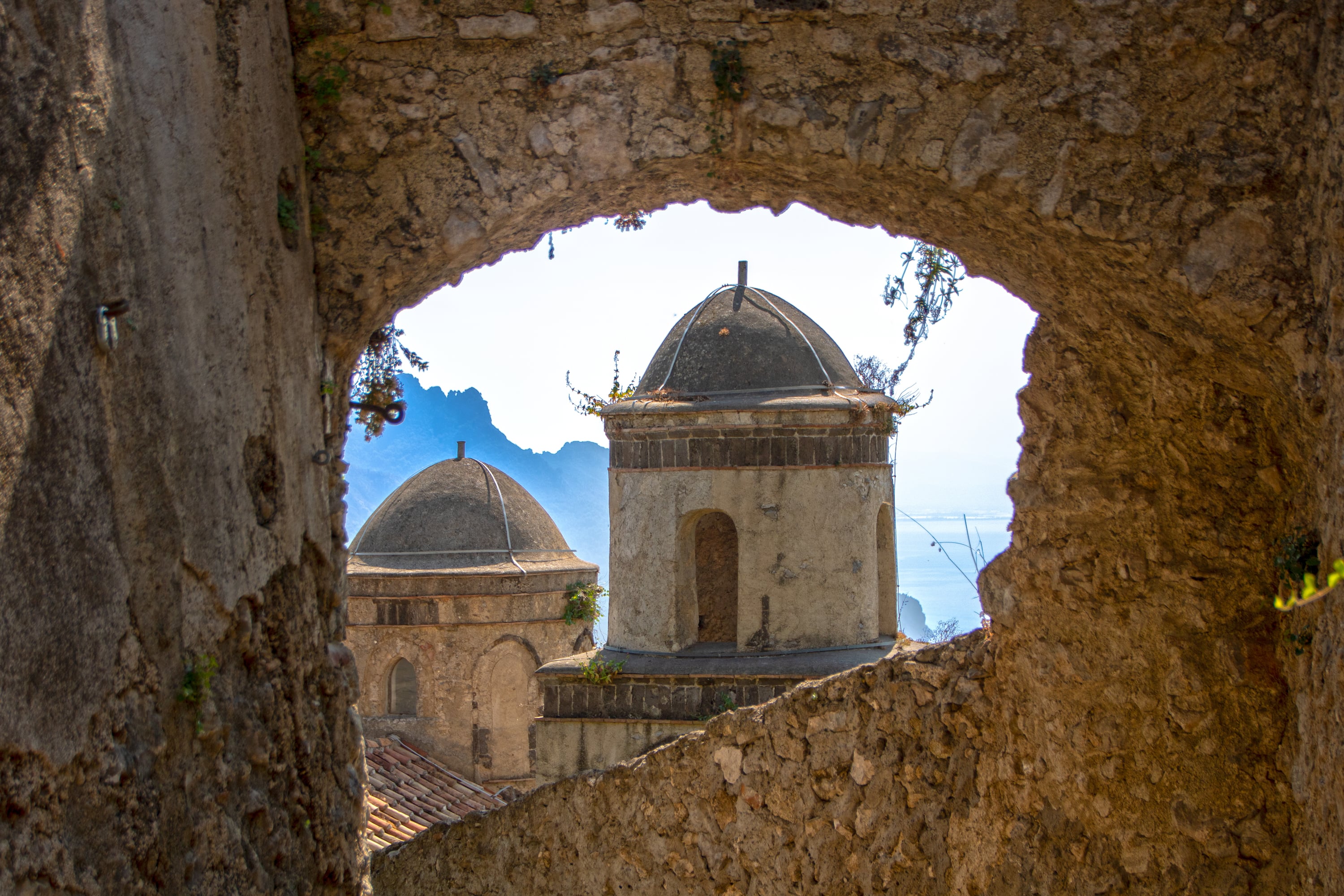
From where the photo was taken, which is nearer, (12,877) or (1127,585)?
(12,877)

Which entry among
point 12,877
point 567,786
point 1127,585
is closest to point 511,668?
point 567,786

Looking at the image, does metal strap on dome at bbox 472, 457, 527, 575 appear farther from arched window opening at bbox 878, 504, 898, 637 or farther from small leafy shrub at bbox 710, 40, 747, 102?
small leafy shrub at bbox 710, 40, 747, 102

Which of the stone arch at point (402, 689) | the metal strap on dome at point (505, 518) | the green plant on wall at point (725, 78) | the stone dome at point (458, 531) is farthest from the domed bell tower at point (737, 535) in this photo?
the green plant on wall at point (725, 78)

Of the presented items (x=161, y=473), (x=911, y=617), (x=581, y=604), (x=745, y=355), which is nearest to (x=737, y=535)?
(x=745, y=355)

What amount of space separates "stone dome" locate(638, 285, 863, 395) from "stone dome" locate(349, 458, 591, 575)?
5621 millimetres

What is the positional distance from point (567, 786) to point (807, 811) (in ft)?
4.39

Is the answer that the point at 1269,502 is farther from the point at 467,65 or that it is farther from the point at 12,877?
the point at 12,877

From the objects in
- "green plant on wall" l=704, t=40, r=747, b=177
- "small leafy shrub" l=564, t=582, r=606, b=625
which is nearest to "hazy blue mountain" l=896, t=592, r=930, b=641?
"small leafy shrub" l=564, t=582, r=606, b=625

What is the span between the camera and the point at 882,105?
3.78m

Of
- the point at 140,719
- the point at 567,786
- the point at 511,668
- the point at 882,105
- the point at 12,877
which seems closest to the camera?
the point at 12,877

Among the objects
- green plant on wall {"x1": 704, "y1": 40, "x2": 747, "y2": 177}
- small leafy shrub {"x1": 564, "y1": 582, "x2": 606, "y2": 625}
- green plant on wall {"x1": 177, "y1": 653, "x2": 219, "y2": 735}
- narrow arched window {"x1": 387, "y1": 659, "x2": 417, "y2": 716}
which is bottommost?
narrow arched window {"x1": 387, "y1": 659, "x2": 417, "y2": 716}

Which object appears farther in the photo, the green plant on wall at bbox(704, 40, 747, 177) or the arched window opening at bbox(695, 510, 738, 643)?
the arched window opening at bbox(695, 510, 738, 643)

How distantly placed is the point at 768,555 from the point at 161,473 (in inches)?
289

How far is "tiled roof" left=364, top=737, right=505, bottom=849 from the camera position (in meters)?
12.1
